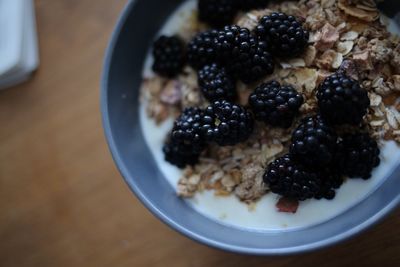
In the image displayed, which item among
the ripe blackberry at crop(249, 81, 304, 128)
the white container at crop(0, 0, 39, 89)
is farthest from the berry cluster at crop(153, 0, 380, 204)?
the white container at crop(0, 0, 39, 89)

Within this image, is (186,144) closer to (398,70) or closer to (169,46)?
(169,46)

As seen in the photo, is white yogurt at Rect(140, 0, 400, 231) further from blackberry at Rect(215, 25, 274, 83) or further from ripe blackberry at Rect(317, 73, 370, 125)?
blackberry at Rect(215, 25, 274, 83)

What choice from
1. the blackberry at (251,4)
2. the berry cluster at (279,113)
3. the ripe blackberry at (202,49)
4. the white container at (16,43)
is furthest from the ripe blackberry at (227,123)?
the white container at (16,43)

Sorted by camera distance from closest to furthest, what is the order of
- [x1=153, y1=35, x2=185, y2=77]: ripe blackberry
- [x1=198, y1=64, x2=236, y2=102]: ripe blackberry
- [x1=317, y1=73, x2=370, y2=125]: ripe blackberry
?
[x1=317, y1=73, x2=370, y2=125]: ripe blackberry < [x1=198, y1=64, x2=236, y2=102]: ripe blackberry < [x1=153, y1=35, x2=185, y2=77]: ripe blackberry

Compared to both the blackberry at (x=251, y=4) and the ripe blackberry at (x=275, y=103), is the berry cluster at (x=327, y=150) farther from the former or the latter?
the blackberry at (x=251, y=4)

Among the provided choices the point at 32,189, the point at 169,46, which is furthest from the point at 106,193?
the point at 169,46

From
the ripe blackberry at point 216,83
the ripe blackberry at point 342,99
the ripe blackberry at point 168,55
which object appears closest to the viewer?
the ripe blackberry at point 342,99
